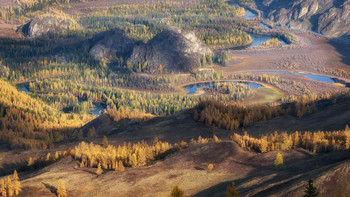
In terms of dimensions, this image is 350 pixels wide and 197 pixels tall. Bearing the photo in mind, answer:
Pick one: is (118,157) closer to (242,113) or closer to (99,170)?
(99,170)

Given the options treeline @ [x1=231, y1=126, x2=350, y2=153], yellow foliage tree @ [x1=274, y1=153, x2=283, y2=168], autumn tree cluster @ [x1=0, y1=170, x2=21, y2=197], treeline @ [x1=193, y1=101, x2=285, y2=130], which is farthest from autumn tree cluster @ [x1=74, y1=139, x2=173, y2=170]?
treeline @ [x1=193, y1=101, x2=285, y2=130]

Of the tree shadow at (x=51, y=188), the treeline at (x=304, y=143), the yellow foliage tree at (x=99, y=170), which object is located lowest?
the tree shadow at (x=51, y=188)

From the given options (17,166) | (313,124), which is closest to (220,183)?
(313,124)

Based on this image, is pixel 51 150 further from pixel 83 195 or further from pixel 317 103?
pixel 317 103

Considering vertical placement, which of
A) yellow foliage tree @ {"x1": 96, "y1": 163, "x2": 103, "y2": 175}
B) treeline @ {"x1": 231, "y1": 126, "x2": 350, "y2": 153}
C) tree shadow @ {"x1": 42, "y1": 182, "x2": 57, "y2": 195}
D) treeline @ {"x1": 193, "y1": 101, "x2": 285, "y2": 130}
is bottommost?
treeline @ {"x1": 193, "y1": 101, "x2": 285, "y2": 130}

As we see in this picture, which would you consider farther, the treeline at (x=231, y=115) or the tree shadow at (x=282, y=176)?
the treeline at (x=231, y=115)

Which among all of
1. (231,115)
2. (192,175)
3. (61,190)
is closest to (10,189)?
(61,190)

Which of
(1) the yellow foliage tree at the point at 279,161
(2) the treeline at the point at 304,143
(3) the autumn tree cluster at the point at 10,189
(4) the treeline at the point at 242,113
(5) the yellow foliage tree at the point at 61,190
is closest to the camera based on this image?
(5) the yellow foliage tree at the point at 61,190

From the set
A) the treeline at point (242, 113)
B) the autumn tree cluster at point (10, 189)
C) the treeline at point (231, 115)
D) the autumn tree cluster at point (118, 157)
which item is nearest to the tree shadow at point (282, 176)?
the autumn tree cluster at point (118, 157)

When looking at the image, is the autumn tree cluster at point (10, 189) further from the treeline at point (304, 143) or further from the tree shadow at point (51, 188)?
the treeline at point (304, 143)

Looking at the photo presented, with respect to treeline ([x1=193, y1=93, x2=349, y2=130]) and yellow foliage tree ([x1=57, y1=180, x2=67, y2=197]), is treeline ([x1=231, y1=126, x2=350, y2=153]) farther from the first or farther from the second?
yellow foliage tree ([x1=57, y1=180, x2=67, y2=197])

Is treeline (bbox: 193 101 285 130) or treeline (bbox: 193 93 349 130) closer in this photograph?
treeline (bbox: 193 101 285 130)
